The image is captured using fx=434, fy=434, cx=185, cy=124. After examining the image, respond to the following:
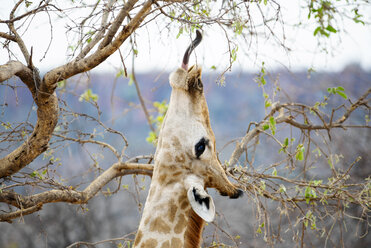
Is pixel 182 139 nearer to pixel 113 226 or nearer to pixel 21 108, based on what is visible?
pixel 113 226

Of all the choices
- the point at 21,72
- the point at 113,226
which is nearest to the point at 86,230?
the point at 113,226

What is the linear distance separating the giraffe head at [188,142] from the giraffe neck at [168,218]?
2cm

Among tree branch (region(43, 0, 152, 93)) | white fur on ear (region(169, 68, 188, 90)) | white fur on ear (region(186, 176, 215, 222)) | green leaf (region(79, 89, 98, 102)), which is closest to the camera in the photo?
white fur on ear (region(186, 176, 215, 222))

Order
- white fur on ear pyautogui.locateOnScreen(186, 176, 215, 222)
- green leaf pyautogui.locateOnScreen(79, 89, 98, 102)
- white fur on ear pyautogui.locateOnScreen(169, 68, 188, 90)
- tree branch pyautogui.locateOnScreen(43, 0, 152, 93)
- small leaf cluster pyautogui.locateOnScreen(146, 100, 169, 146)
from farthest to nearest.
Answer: green leaf pyautogui.locateOnScreen(79, 89, 98, 102) < small leaf cluster pyautogui.locateOnScreen(146, 100, 169, 146) < white fur on ear pyautogui.locateOnScreen(169, 68, 188, 90) < tree branch pyautogui.locateOnScreen(43, 0, 152, 93) < white fur on ear pyautogui.locateOnScreen(186, 176, 215, 222)

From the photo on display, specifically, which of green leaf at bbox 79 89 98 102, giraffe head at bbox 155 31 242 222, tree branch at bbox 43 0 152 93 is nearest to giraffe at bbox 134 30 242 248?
giraffe head at bbox 155 31 242 222

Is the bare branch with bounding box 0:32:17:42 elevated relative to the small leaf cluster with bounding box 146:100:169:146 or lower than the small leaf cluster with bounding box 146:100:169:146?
elevated

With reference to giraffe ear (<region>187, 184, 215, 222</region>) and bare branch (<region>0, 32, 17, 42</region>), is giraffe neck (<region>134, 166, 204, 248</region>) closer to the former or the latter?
giraffe ear (<region>187, 184, 215, 222</region>)

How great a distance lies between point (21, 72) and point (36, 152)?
508 mm

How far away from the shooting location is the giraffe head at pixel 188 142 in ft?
5.97

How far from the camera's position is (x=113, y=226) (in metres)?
5.61

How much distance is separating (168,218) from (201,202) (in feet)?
0.64

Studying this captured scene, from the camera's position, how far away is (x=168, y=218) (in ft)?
5.85

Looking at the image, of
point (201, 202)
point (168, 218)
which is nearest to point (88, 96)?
point (168, 218)

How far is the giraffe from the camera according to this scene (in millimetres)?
1779
